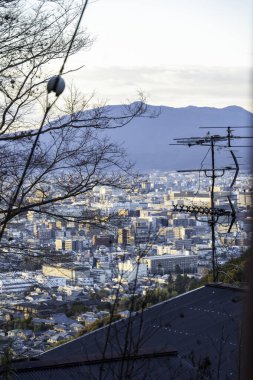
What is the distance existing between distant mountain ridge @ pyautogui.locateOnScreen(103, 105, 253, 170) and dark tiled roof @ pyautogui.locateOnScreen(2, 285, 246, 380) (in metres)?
2.38

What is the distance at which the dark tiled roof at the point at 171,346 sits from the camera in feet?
17.0

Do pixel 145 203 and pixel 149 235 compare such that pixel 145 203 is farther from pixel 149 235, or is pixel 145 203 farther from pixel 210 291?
pixel 149 235

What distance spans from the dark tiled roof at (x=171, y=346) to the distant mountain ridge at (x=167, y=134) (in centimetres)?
238

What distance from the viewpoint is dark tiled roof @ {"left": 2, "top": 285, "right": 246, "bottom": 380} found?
517cm

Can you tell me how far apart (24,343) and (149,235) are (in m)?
3.72

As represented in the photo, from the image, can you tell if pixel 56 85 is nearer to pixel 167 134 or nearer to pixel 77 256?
pixel 77 256

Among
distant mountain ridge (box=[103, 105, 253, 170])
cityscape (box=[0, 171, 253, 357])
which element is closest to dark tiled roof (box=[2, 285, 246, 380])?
cityscape (box=[0, 171, 253, 357])

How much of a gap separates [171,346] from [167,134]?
33.4ft

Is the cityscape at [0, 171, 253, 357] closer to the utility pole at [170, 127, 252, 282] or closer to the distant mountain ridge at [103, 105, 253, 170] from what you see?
the utility pole at [170, 127, 252, 282]

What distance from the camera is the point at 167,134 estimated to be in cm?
1678

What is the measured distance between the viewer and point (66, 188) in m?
11.0

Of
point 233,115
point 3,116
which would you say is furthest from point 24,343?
point 233,115

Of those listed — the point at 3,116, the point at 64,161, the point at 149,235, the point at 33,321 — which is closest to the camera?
the point at 149,235

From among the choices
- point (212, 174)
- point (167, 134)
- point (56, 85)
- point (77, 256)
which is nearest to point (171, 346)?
point (77, 256)
